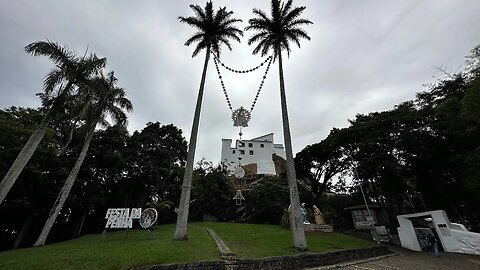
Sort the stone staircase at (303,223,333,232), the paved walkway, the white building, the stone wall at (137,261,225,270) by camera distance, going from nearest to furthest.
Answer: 1. the stone wall at (137,261,225,270)
2. the paved walkway
3. the stone staircase at (303,223,333,232)
4. the white building

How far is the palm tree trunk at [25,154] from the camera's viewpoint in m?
11.2

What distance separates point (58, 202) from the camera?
1562 centimetres

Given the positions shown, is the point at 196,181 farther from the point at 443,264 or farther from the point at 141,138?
the point at 443,264

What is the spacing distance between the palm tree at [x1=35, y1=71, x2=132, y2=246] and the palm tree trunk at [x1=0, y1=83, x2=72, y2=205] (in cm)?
177

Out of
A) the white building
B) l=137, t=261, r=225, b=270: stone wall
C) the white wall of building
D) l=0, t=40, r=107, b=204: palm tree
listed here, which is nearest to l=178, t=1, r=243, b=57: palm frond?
l=0, t=40, r=107, b=204: palm tree

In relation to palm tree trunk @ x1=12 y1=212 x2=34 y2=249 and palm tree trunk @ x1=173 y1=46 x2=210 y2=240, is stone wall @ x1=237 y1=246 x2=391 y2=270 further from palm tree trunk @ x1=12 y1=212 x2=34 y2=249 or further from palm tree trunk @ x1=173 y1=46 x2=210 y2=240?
palm tree trunk @ x1=12 y1=212 x2=34 y2=249

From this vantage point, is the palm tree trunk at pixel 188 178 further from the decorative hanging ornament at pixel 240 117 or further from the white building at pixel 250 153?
the white building at pixel 250 153

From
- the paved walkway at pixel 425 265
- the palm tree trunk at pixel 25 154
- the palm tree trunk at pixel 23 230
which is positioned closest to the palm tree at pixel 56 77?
the palm tree trunk at pixel 25 154

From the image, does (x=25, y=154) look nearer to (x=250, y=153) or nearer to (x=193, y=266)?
(x=193, y=266)

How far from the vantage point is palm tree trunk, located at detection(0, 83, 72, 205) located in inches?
440

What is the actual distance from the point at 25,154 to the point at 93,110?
674 centimetres

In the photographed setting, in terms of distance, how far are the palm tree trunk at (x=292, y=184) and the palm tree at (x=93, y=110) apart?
12.7m

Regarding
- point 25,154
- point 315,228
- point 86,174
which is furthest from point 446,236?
point 86,174

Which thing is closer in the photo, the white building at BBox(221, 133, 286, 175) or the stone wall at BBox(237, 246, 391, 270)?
the stone wall at BBox(237, 246, 391, 270)
